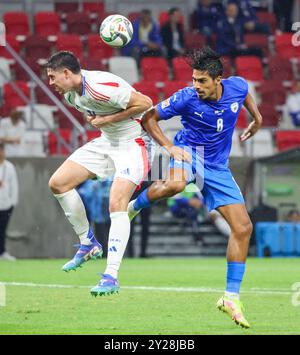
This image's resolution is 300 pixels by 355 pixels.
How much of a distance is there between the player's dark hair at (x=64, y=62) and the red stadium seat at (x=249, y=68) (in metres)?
13.4

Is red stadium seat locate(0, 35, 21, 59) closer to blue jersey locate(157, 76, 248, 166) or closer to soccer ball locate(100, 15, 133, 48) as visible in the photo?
soccer ball locate(100, 15, 133, 48)

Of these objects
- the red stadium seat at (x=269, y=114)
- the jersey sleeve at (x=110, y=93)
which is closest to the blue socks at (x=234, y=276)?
the jersey sleeve at (x=110, y=93)

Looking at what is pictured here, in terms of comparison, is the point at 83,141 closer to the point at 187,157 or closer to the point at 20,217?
the point at 20,217

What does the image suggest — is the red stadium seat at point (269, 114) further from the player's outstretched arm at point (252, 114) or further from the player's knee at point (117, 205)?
the player's knee at point (117, 205)

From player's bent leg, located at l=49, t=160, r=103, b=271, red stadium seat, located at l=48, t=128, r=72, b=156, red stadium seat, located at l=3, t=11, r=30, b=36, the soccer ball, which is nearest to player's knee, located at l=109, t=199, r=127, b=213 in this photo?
player's bent leg, located at l=49, t=160, r=103, b=271

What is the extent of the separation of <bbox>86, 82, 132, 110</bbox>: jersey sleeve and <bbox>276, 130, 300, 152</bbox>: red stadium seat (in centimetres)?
1206

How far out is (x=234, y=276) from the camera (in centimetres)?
989

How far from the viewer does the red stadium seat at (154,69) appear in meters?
23.6

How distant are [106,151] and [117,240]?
3.93ft

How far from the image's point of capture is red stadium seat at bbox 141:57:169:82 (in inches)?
929
